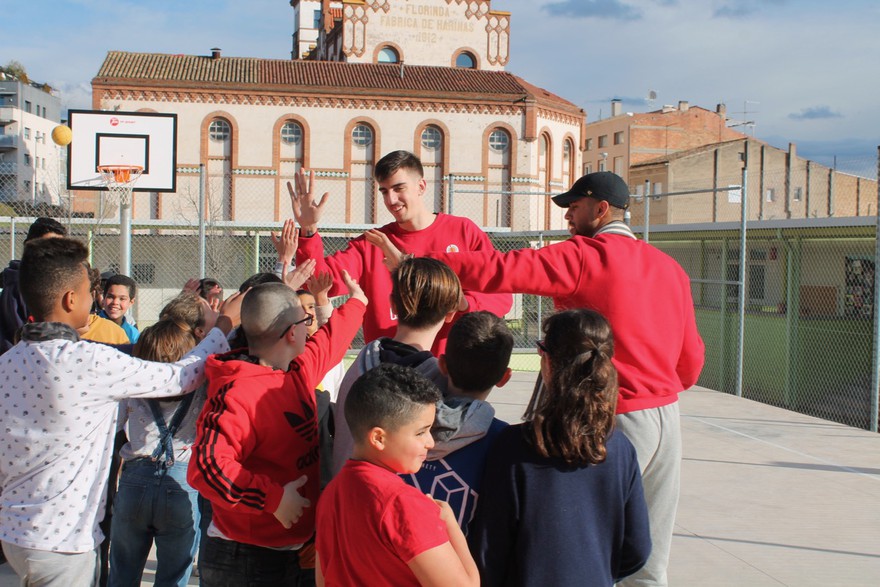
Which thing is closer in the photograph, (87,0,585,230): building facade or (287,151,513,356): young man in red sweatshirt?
(287,151,513,356): young man in red sweatshirt

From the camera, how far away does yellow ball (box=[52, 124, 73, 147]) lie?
429 inches

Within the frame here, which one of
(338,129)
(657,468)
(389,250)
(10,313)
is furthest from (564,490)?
(338,129)

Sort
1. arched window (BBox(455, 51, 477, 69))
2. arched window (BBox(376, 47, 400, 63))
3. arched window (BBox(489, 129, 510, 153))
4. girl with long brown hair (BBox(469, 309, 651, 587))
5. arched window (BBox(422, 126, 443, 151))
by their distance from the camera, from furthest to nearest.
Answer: arched window (BBox(455, 51, 477, 69))
arched window (BBox(376, 47, 400, 63))
arched window (BBox(489, 129, 510, 153))
arched window (BBox(422, 126, 443, 151))
girl with long brown hair (BBox(469, 309, 651, 587))

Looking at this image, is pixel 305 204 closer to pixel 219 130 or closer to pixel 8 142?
pixel 219 130

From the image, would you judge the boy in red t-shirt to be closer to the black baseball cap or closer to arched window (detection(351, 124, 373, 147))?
the black baseball cap

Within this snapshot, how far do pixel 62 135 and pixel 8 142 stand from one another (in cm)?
6636

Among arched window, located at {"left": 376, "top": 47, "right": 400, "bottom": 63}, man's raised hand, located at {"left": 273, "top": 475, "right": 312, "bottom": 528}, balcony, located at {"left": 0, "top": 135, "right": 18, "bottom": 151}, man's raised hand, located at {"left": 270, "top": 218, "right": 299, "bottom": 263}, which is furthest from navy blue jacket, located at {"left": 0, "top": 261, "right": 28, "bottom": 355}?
balcony, located at {"left": 0, "top": 135, "right": 18, "bottom": 151}

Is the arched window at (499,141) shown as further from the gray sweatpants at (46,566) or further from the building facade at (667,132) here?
the gray sweatpants at (46,566)

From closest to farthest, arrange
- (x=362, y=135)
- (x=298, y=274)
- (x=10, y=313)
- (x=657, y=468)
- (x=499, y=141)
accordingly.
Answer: (x=657, y=468) < (x=298, y=274) < (x=10, y=313) < (x=362, y=135) < (x=499, y=141)

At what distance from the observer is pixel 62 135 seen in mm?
10984

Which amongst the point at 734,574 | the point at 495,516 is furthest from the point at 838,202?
the point at 495,516

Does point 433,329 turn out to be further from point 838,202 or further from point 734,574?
point 838,202

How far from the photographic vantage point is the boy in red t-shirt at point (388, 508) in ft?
7.25

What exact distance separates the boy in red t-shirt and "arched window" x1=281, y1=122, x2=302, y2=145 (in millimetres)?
36321
